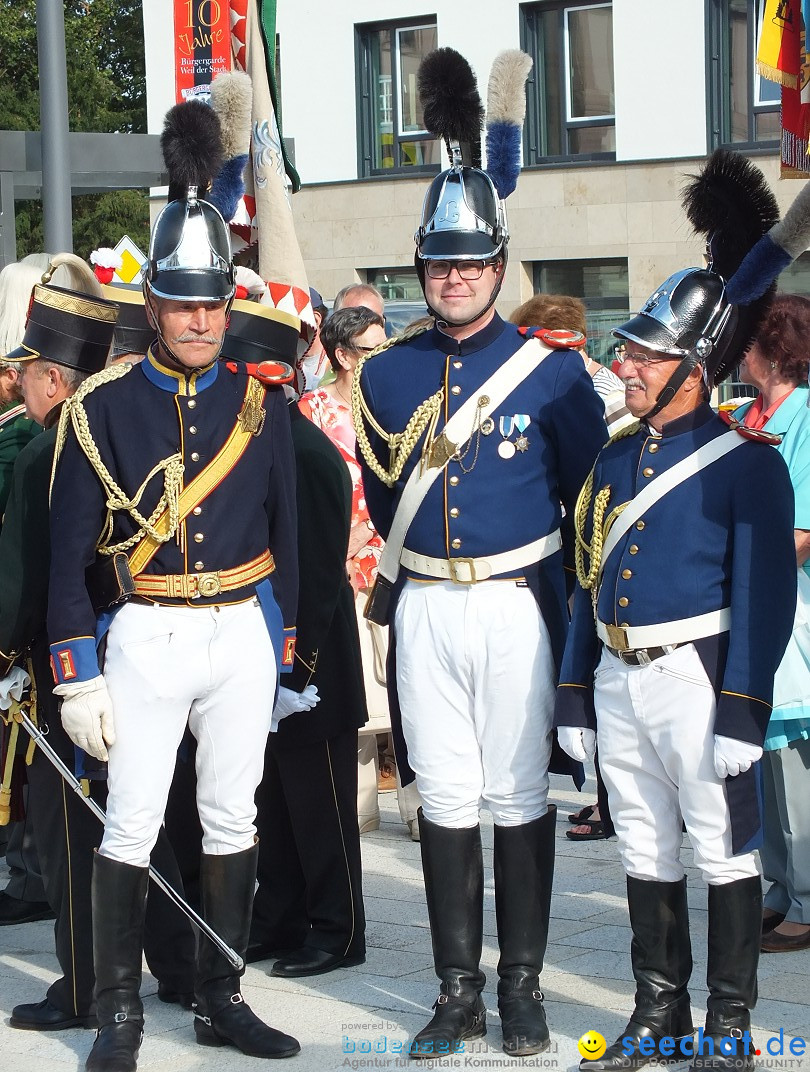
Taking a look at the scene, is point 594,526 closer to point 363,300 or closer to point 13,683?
Answer: point 13,683

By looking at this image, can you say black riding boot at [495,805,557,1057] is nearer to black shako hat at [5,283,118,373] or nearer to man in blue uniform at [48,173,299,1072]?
man in blue uniform at [48,173,299,1072]

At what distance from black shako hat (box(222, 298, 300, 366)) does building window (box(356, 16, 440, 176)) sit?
12.9 meters

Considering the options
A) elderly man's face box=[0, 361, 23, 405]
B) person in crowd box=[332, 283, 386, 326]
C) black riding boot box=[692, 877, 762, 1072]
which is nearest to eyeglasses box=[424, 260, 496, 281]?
black riding boot box=[692, 877, 762, 1072]

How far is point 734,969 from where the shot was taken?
3893 mm

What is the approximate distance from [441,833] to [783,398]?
5.89ft

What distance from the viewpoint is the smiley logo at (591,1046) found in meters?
3.99

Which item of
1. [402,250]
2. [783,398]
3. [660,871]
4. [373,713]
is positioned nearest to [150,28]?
[402,250]

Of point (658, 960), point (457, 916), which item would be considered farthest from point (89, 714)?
point (658, 960)

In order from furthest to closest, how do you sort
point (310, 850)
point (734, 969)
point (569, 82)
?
point (569, 82) < point (310, 850) < point (734, 969)

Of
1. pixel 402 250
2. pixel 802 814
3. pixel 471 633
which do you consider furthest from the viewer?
pixel 402 250

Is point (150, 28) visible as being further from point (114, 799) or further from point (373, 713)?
point (114, 799)

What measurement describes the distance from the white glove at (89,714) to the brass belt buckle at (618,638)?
1271 mm

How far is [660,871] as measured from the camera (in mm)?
4000

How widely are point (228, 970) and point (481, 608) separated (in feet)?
3.85
